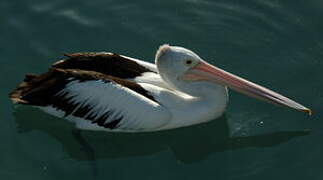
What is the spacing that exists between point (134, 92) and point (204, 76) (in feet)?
2.72

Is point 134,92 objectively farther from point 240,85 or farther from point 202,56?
point 202,56

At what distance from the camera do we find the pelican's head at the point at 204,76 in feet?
25.4

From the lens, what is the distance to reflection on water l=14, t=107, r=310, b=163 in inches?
308

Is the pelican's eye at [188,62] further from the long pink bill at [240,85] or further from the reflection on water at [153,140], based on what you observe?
the reflection on water at [153,140]

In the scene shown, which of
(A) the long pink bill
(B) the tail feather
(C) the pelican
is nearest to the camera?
(C) the pelican

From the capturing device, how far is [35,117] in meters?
8.26

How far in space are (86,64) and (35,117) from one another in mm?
938

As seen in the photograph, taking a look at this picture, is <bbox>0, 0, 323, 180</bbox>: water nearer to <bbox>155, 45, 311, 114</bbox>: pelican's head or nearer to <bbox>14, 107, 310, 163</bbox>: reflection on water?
<bbox>14, 107, 310, 163</bbox>: reflection on water

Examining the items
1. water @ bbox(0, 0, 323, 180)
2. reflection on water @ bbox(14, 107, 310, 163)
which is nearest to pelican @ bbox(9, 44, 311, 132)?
reflection on water @ bbox(14, 107, 310, 163)

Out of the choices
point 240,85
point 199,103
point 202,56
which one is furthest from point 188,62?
point 202,56

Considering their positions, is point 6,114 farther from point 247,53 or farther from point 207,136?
point 247,53

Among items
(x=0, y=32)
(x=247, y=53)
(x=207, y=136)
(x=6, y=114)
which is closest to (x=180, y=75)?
(x=207, y=136)

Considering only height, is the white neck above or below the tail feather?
below

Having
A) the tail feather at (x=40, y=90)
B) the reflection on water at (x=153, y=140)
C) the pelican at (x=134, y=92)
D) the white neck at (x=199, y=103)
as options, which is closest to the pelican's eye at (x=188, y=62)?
the pelican at (x=134, y=92)
